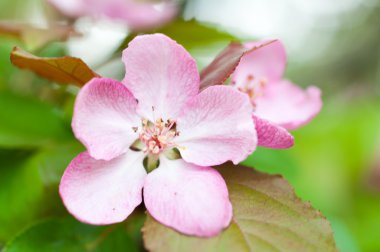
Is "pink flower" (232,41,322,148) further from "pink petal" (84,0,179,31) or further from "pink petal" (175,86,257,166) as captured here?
"pink petal" (84,0,179,31)

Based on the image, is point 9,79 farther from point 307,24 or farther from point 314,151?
point 307,24

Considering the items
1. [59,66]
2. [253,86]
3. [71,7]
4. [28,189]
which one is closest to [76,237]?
[28,189]

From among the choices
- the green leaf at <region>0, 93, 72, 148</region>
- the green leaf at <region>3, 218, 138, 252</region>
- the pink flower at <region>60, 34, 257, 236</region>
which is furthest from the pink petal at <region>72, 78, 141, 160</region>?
the green leaf at <region>0, 93, 72, 148</region>

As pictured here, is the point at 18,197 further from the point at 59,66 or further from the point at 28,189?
the point at 59,66

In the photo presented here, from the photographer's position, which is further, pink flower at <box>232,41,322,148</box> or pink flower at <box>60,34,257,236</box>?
pink flower at <box>232,41,322,148</box>

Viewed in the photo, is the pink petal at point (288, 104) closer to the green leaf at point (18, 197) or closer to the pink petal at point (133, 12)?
the green leaf at point (18, 197)

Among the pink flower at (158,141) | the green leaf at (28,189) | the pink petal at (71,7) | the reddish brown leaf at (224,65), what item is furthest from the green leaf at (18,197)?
the pink petal at (71,7)
